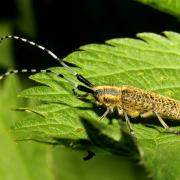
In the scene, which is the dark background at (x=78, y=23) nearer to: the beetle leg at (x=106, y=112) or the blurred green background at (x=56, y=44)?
the blurred green background at (x=56, y=44)

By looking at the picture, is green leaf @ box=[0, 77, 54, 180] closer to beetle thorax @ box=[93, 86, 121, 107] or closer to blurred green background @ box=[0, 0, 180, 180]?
blurred green background @ box=[0, 0, 180, 180]

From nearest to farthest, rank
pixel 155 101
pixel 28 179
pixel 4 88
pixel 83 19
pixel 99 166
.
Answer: pixel 155 101
pixel 28 179
pixel 4 88
pixel 99 166
pixel 83 19

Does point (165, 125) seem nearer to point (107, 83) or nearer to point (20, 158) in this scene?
point (107, 83)

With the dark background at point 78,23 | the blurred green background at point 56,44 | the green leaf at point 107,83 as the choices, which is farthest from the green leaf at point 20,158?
the dark background at point 78,23

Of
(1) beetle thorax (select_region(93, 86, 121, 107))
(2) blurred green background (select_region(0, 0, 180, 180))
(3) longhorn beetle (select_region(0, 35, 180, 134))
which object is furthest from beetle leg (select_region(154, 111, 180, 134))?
(2) blurred green background (select_region(0, 0, 180, 180))

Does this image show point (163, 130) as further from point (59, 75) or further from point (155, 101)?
point (59, 75)

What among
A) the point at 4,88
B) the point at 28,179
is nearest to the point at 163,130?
the point at 28,179
